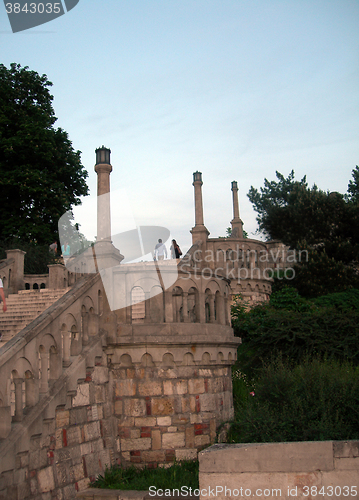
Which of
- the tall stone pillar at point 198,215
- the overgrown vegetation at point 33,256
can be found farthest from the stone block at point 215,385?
the overgrown vegetation at point 33,256

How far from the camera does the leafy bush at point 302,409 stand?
7.17m

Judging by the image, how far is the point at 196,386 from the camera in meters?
8.10

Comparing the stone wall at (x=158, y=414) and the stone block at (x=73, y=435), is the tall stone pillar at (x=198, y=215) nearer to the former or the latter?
the stone wall at (x=158, y=414)

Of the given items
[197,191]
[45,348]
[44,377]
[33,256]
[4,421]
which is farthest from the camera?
[197,191]

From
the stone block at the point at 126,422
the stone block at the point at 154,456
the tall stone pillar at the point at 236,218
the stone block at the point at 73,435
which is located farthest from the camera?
the tall stone pillar at the point at 236,218

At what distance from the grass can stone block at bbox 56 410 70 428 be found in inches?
46.5

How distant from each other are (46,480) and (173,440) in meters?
2.47

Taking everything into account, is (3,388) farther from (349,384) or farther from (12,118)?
(12,118)

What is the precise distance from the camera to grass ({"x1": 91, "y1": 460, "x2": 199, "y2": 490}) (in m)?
6.72

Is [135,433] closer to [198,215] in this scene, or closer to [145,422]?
[145,422]

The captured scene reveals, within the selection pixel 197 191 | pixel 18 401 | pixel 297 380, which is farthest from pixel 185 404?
pixel 197 191

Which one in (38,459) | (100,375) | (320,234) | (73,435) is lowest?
(38,459)

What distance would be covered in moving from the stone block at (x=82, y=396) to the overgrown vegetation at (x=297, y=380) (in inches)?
100

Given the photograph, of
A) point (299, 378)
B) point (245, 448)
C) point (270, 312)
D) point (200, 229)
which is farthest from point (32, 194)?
point (245, 448)
